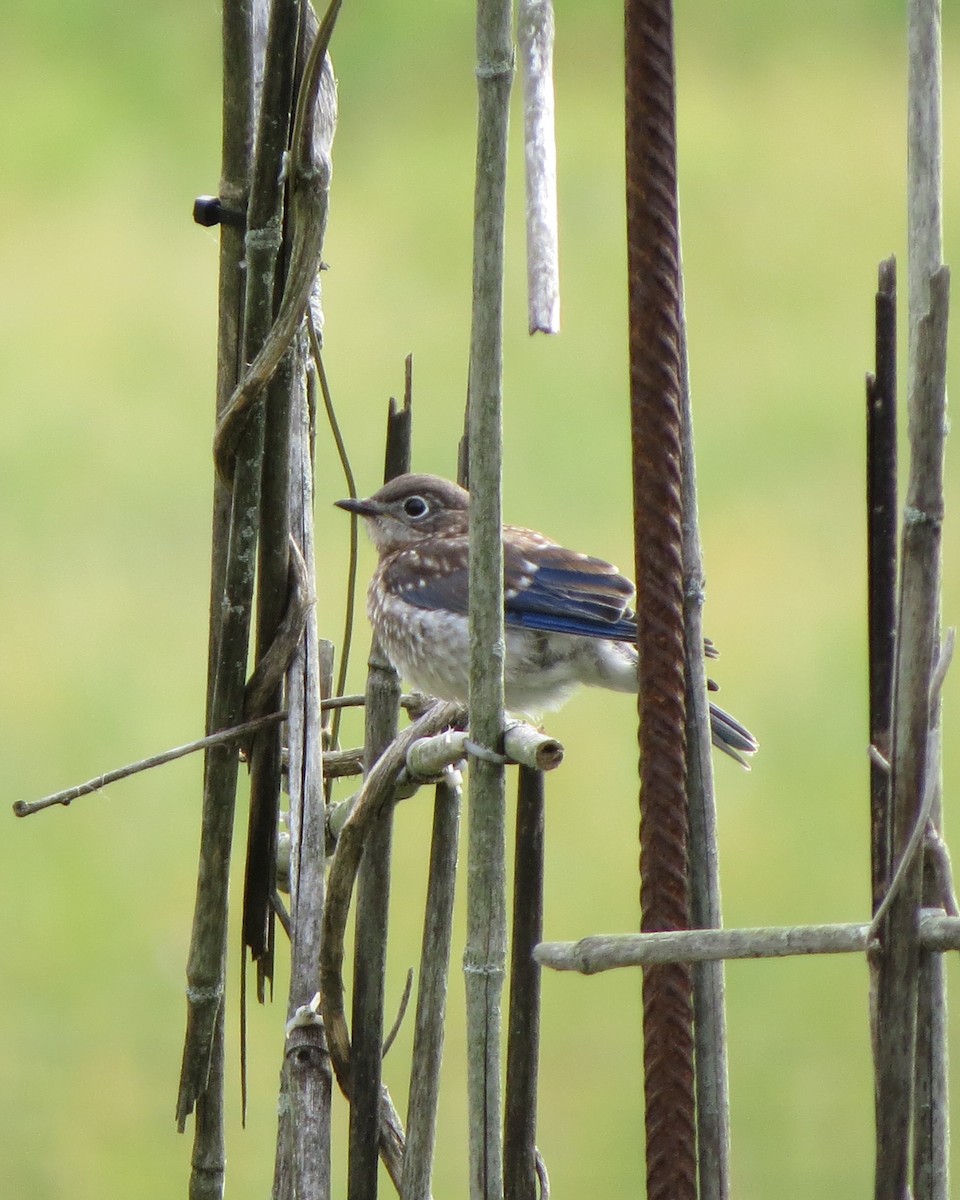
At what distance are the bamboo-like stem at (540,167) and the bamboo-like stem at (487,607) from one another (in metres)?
0.02

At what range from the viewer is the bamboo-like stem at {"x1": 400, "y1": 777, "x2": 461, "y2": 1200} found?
119cm

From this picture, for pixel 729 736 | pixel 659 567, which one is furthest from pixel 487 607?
pixel 729 736

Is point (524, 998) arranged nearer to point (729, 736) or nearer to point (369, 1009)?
point (369, 1009)

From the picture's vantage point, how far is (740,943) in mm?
779

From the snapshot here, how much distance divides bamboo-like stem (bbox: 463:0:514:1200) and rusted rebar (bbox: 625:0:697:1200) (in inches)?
3.1

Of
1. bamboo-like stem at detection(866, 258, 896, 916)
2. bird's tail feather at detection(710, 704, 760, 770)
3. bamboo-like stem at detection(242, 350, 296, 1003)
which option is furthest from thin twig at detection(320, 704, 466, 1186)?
bird's tail feather at detection(710, 704, 760, 770)

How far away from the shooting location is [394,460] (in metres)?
1.37

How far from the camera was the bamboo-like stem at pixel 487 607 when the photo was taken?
86 cm

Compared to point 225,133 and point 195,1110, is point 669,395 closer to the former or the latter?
point 225,133

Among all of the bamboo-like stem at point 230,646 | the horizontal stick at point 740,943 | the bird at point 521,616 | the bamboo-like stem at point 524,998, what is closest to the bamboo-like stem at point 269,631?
the bamboo-like stem at point 230,646

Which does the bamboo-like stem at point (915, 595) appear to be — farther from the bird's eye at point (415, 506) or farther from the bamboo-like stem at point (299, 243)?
the bird's eye at point (415, 506)

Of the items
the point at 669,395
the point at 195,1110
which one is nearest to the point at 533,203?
the point at 669,395

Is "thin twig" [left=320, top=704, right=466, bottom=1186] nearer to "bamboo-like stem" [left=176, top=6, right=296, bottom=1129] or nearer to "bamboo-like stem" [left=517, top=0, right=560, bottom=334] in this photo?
"bamboo-like stem" [left=176, top=6, right=296, bottom=1129]

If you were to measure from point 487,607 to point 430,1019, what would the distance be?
0.46 m
